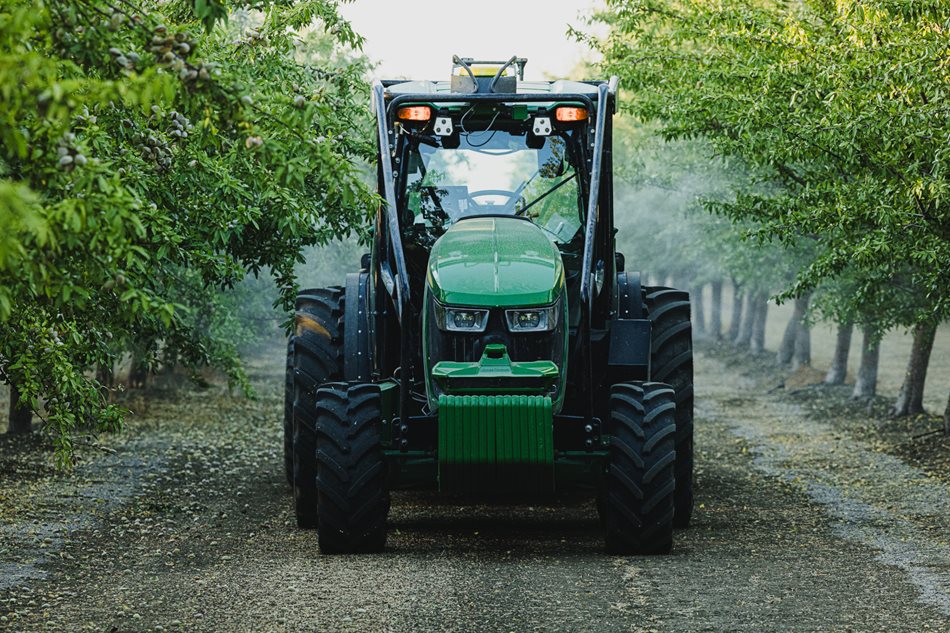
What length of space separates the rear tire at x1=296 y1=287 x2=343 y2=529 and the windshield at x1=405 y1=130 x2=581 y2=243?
1.32 metres

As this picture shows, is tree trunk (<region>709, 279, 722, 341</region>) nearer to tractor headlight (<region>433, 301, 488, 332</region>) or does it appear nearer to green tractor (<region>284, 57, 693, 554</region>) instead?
green tractor (<region>284, 57, 693, 554</region>)

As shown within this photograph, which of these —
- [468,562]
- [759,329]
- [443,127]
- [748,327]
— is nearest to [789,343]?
[759,329]

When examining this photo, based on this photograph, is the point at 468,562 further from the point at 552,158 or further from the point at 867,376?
the point at 867,376

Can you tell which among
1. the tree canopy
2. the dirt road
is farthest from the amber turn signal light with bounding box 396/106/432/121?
the tree canopy

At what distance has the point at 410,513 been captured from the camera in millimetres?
11125

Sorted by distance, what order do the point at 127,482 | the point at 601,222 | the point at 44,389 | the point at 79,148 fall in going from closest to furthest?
the point at 79,148 → the point at 44,389 → the point at 601,222 → the point at 127,482

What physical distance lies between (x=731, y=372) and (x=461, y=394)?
27.8m

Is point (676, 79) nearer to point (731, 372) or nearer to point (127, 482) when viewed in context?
point (127, 482)

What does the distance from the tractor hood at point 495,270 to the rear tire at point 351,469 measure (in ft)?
3.03

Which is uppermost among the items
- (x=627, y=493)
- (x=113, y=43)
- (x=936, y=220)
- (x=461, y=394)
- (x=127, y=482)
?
(x=113, y=43)

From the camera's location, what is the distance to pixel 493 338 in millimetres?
9023

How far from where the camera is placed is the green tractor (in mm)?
8883

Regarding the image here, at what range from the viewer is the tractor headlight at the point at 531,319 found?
354 inches

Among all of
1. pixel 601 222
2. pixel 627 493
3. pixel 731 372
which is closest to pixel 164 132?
pixel 601 222
